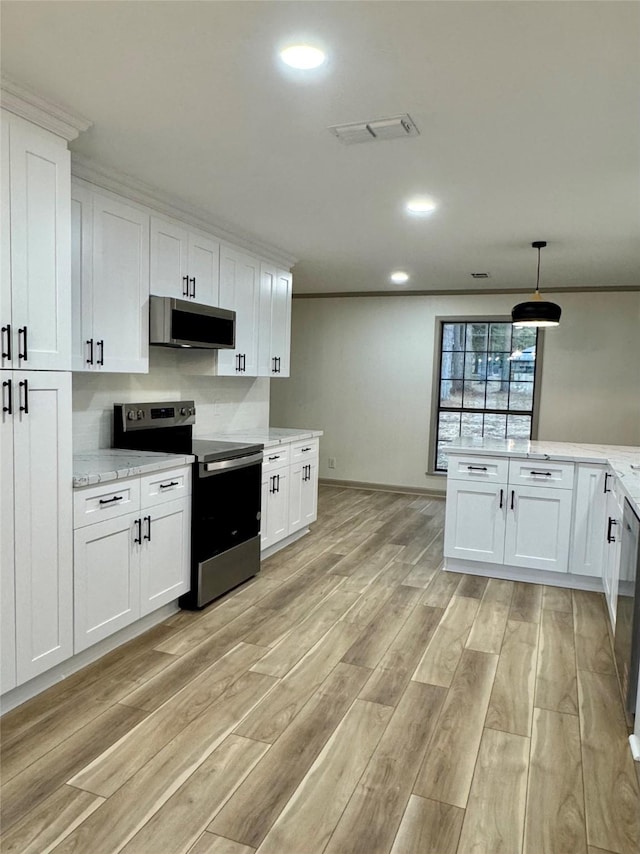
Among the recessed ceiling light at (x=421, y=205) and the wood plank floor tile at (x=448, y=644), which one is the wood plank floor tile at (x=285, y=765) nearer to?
the wood plank floor tile at (x=448, y=644)

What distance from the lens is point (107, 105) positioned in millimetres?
2330

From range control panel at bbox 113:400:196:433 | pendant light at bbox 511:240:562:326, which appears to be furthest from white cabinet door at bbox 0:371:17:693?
pendant light at bbox 511:240:562:326

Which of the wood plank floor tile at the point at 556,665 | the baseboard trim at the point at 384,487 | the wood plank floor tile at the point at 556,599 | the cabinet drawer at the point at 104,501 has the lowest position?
the wood plank floor tile at the point at 556,665

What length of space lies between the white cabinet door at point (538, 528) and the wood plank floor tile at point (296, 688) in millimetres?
1498

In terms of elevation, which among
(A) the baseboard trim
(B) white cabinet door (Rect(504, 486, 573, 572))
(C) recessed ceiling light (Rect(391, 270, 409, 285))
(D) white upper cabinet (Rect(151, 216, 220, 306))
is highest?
(C) recessed ceiling light (Rect(391, 270, 409, 285))

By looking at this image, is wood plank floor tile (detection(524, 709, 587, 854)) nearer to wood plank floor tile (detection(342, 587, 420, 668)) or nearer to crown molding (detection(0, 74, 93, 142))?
wood plank floor tile (detection(342, 587, 420, 668))

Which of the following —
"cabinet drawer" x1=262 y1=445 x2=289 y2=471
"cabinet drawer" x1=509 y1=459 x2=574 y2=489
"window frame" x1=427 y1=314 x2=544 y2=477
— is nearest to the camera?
"cabinet drawer" x1=509 y1=459 x2=574 y2=489

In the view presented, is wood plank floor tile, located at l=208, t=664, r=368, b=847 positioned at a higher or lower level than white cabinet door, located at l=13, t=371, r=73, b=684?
lower

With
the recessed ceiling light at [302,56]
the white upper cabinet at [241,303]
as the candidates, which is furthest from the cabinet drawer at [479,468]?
the recessed ceiling light at [302,56]

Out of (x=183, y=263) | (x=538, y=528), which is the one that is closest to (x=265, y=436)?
(x=183, y=263)

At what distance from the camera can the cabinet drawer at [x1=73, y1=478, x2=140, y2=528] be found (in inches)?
103

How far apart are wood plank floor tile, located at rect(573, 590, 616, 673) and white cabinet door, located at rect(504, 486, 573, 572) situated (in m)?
0.27

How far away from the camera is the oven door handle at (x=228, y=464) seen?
3.45m

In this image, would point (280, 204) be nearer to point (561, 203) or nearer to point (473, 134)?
point (473, 134)
